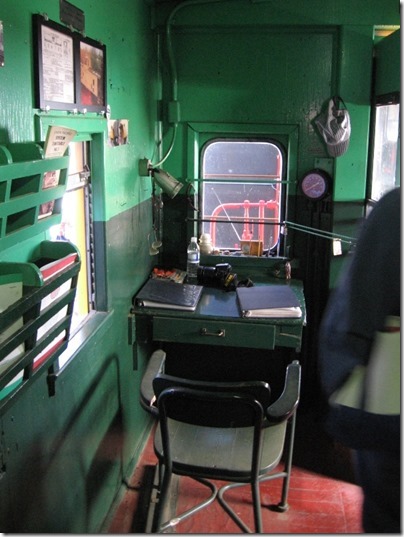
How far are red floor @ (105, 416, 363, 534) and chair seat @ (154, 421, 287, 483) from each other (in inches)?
21.7

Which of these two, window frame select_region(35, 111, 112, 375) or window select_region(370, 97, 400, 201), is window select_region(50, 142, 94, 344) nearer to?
window frame select_region(35, 111, 112, 375)

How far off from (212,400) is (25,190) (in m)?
0.97

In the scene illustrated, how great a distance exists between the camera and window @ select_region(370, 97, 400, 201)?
10.9 ft

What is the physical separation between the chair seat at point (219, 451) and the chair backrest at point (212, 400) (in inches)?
8.8

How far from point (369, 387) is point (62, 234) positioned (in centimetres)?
163

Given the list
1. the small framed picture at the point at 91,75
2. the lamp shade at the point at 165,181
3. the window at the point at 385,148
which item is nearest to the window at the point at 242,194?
the lamp shade at the point at 165,181

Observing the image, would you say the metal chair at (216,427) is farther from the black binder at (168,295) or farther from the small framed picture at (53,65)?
the small framed picture at (53,65)

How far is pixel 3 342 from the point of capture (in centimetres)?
147

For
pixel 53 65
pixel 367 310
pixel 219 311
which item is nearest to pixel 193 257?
pixel 219 311

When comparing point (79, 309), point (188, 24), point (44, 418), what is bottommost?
point (44, 418)

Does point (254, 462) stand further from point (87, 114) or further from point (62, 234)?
point (87, 114)

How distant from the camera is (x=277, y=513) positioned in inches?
119

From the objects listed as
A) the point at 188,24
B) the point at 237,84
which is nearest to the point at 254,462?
the point at 237,84

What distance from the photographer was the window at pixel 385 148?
3.31 metres
